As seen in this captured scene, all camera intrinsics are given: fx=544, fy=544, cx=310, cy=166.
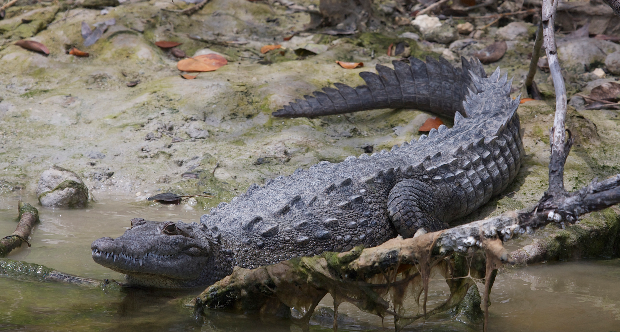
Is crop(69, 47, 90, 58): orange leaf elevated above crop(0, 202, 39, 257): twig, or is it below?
below

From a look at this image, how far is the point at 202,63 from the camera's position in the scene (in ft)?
21.6

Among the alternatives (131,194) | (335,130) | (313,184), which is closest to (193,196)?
(131,194)

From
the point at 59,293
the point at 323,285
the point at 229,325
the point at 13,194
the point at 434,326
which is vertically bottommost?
the point at 13,194

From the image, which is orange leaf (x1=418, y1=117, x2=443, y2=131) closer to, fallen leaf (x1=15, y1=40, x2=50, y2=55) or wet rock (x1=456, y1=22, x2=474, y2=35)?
wet rock (x1=456, y1=22, x2=474, y2=35)

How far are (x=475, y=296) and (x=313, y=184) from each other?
1.43 m

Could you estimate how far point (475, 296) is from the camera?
2.54m

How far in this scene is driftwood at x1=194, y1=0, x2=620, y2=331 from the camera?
1976mm

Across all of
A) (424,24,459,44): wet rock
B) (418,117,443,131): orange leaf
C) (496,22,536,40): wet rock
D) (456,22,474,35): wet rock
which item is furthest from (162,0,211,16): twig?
(496,22,536,40): wet rock

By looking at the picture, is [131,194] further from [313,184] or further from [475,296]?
[475,296]

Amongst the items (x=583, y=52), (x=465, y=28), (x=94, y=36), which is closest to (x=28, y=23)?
(x=94, y=36)

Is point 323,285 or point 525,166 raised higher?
point 323,285

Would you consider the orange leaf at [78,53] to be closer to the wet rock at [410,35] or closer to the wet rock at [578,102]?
the wet rock at [410,35]

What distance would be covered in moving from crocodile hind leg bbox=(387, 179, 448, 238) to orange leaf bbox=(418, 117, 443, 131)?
1657 millimetres

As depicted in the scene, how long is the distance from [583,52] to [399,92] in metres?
2.68
